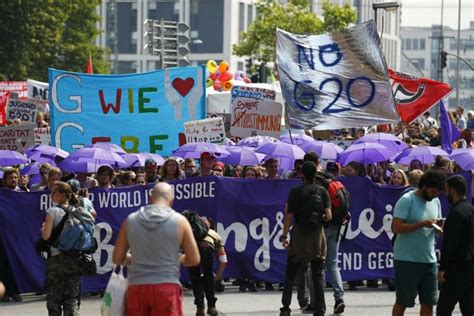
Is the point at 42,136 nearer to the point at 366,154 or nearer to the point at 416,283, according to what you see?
the point at 366,154

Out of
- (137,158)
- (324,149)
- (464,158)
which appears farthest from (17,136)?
(464,158)

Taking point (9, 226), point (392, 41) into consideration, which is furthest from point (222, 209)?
point (392, 41)

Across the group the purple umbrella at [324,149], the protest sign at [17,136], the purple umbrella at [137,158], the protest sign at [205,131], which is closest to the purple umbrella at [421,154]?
the purple umbrella at [324,149]

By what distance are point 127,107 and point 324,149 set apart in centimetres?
333

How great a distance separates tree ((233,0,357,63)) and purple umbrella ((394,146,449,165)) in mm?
44695

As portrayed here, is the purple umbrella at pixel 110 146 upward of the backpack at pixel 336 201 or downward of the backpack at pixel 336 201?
upward

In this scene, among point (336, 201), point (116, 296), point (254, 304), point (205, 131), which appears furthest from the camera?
point (205, 131)

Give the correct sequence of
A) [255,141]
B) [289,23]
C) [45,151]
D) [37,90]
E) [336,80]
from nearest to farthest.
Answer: [336,80], [45,151], [255,141], [37,90], [289,23]

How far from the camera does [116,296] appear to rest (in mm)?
10609

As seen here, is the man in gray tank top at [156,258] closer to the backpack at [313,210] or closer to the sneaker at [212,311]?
the backpack at [313,210]

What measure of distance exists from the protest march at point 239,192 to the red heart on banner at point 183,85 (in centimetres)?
2

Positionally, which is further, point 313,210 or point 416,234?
point 313,210

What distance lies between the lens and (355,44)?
19.9 meters

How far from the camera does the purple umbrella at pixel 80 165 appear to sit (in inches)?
805
